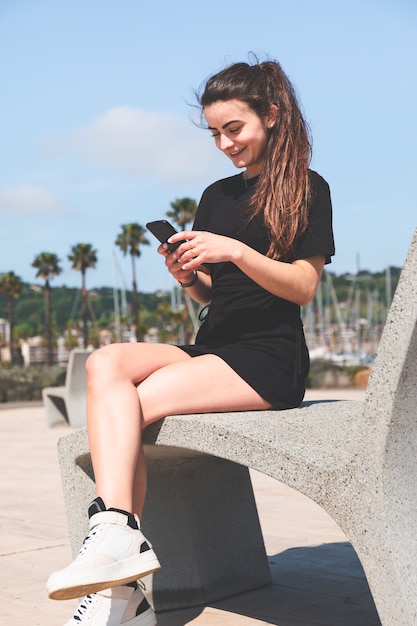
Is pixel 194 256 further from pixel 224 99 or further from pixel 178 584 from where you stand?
pixel 178 584

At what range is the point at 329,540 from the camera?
482cm

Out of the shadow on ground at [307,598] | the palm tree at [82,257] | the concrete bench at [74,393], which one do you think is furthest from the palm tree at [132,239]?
the shadow on ground at [307,598]

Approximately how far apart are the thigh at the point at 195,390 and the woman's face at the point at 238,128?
2.75 ft

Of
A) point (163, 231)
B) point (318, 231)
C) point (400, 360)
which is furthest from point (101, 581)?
point (318, 231)

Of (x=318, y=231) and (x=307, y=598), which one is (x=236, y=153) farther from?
(x=307, y=598)

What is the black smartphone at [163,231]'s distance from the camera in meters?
3.28

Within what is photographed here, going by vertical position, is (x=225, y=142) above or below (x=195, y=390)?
above

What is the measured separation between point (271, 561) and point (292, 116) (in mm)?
2163

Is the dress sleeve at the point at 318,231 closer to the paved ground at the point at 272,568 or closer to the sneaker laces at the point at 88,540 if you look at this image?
the sneaker laces at the point at 88,540

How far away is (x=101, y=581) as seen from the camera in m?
2.60

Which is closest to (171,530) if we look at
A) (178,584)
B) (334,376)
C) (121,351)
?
(178,584)

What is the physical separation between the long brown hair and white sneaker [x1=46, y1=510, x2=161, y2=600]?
1.14 metres

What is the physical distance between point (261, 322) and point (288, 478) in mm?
793

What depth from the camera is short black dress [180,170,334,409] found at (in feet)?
10.5
